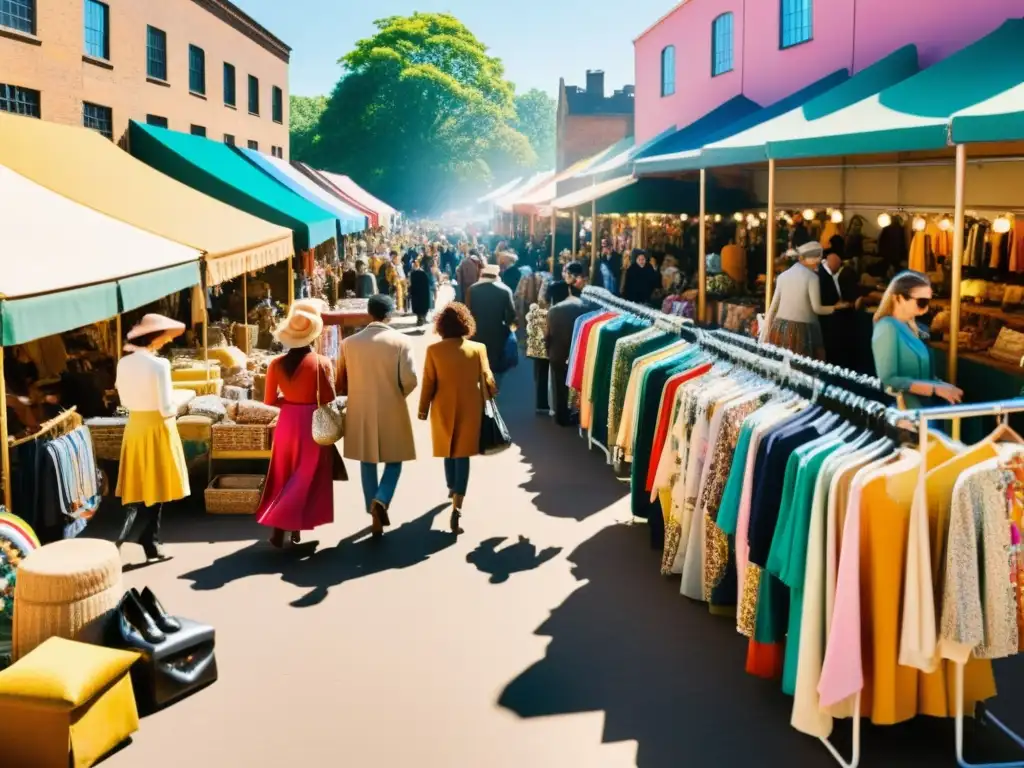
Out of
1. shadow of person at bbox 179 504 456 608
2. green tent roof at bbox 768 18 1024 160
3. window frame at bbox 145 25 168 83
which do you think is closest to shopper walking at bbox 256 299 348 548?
shadow of person at bbox 179 504 456 608

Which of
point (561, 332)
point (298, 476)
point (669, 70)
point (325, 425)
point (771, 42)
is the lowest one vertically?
point (298, 476)

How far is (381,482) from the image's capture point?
8.44 m

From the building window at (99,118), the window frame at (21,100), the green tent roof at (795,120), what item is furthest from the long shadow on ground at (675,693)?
the building window at (99,118)

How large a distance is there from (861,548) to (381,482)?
15.1ft

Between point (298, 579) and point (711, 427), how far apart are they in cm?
311

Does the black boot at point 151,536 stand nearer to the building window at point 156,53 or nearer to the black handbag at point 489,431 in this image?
the black handbag at point 489,431

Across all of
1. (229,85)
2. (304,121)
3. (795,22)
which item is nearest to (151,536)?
(795,22)

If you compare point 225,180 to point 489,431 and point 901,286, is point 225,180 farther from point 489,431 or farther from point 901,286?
point 901,286

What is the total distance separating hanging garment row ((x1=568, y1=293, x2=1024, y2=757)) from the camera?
4.39 meters

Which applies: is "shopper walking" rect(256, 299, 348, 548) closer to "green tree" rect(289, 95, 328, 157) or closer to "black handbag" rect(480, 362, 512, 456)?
"black handbag" rect(480, 362, 512, 456)

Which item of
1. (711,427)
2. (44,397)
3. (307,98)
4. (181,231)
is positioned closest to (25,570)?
(711,427)

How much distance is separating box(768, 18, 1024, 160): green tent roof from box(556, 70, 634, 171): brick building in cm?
5027

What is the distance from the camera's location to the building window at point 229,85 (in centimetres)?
2773

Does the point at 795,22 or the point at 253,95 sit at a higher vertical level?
the point at 253,95
